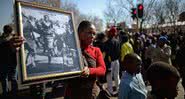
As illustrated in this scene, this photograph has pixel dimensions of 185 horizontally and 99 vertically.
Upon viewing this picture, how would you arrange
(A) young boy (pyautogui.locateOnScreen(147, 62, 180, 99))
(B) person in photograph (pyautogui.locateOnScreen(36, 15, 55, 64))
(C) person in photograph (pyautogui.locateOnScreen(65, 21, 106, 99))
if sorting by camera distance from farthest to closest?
1. (C) person in photograph (pyautogui.locateOnScreen(65, 21, 106, 99))
2. (B) person in photograph (pyautogui.locateOnScreen(36, 15, 55, 64))
3. (A) young boy (pyautogui.locateOnScreen(147, 62, 180, 99))

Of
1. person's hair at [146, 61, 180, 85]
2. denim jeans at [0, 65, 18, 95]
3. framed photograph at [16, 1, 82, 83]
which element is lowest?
denim jeans at [0, 65, 18, 95]

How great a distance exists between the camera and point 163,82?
9.40ft

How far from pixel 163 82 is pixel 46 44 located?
3.79ft

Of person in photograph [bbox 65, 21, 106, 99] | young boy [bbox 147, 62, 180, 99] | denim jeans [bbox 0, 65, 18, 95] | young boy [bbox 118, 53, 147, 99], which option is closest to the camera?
young boy [bbox 147, 62, 180, 99]

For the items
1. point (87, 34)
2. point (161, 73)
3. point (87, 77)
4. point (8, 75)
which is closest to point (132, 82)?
point (87, 77)

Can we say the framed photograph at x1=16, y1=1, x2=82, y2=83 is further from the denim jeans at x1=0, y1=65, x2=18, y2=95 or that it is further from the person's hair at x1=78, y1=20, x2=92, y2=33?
the denim jeans at x1=0, y1=65, x2=18, y2=95

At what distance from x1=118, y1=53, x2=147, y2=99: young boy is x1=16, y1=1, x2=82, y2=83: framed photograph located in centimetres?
80

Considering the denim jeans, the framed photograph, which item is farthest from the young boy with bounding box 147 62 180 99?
the denim jeans

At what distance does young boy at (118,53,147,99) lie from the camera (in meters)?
3.94

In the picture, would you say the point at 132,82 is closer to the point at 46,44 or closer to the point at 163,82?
the point at 163,82

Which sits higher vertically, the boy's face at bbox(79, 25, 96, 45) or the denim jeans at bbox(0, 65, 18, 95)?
the boy's face at bbox(79, 25, 96, 45)

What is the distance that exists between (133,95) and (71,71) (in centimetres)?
101

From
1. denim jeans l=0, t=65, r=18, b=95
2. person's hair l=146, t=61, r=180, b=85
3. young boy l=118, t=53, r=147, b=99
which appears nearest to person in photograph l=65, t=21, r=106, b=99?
young boy l=118, t=53, r=147, b=99

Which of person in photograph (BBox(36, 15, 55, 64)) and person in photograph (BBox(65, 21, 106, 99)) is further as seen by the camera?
person in photograph (BBox(65, 21, 106, 99))
